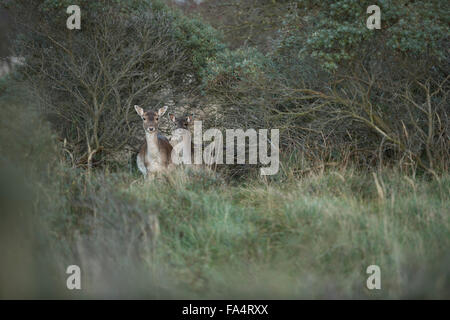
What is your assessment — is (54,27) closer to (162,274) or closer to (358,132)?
(358,132)

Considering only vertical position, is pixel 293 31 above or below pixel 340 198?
above

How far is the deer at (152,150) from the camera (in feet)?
30.6

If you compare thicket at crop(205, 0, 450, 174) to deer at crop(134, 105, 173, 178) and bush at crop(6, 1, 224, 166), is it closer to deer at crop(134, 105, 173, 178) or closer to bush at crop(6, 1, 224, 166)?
deer at crop(134, 105, 173, 178)

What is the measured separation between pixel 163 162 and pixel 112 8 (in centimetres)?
349

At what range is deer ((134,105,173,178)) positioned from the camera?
30.6ft

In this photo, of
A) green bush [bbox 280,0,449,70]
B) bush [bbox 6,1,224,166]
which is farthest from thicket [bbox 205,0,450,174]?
bush [bbox 6,1,224,166]

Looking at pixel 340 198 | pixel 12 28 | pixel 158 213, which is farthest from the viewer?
pixel 12 28

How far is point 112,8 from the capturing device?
33.3ft

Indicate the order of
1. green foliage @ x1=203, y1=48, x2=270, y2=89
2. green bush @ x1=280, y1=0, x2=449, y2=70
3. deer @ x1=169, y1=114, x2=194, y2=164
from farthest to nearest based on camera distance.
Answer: deer @ x1=169, y1=114, x2=194, y2=164, green foliage @ x1=203, y1=48, x2=270, y2=89, green bush @ x1=280, y1=0, x2=449, y2=70

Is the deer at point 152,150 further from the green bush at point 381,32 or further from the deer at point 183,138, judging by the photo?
the green bush at point 381,32

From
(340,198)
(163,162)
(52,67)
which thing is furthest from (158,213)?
(52,67)

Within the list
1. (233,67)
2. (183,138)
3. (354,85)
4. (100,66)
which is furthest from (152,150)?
(354,85)

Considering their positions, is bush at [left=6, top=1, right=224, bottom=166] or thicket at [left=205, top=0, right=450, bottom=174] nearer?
thicket at [left=205, top=0, right=450, bottom=174]
